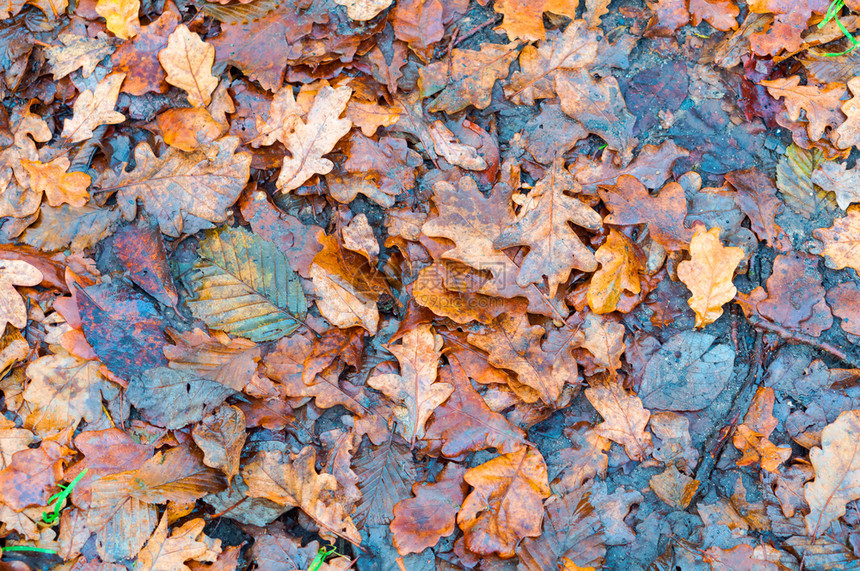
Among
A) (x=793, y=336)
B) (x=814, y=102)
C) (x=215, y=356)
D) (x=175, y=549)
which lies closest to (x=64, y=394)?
(x=215, y=356)

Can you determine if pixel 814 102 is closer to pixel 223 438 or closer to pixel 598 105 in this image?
pixel 598 105

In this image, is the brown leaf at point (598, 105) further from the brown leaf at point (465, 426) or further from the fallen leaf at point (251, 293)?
the fallen leaf at point (251, 293)

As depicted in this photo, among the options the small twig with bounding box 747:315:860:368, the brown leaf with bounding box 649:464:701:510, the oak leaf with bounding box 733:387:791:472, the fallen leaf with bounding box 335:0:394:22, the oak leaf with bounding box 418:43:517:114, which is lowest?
the brown leaf with bounding box 649:464:701:510

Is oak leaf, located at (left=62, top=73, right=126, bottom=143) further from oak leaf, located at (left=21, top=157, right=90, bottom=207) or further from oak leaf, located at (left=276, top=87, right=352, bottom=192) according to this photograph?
oak leaf, located at (left=276, top=87, right=352, bottom=192)

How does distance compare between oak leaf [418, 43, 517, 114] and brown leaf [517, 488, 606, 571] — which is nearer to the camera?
brown leaf [517, 488, 606, 571]

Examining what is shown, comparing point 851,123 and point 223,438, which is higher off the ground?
point 851,123

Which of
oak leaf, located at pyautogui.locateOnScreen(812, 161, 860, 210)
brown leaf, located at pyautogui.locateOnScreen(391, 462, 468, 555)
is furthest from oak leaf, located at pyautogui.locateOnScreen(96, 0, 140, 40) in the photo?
oak leaf, located at pyautogui.locateOnScreen(812, 161, 860, 210)

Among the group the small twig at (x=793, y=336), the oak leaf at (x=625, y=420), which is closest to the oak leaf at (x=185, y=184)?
the oak leaf at (x=625, y=420)
